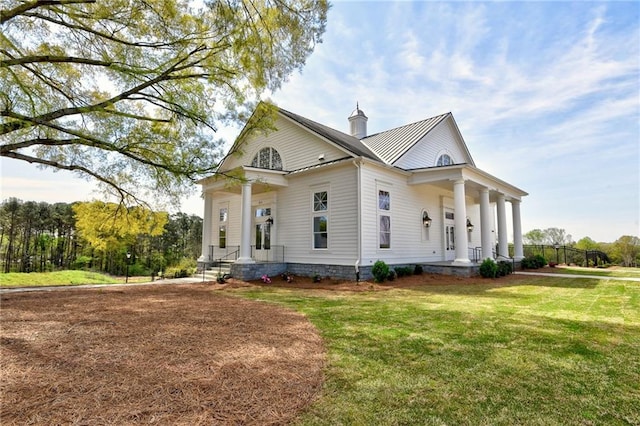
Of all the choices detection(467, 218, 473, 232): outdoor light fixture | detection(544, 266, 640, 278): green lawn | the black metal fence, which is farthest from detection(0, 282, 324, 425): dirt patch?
the black metal fence

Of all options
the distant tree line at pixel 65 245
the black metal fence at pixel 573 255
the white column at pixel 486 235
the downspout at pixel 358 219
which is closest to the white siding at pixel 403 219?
the downspout at pixel 358 219

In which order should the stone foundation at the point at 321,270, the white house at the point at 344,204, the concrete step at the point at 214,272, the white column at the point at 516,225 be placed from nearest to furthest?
the stone foundation at the point at 321,270, the white house at the point at 344,204, the concrete step at the point at 214,272, the white column at the point at 516,225

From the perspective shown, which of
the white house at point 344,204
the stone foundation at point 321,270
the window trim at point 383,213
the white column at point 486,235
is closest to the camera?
the stone foundation at point 321,270

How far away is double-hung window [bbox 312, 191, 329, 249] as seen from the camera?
40.3 feet

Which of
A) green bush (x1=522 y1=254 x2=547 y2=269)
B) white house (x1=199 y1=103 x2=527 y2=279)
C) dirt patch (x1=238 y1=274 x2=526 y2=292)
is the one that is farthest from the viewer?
green bush (x1=522 y1=254 x2=547 y2=269)

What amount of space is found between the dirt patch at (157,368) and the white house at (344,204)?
19.4 ft

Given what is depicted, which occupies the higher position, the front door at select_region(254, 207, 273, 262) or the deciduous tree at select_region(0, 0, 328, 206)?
the deciduous tree at select_region(0, 0, 328, 206)

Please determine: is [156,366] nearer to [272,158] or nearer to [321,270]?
[321,270]

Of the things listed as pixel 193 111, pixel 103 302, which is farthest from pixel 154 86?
pixel 103 302

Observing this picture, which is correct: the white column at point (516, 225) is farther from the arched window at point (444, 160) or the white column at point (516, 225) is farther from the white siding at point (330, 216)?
the white siding at point (330, 216)

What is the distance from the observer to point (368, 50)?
9.24 metres

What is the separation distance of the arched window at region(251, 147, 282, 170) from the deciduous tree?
4830 mm

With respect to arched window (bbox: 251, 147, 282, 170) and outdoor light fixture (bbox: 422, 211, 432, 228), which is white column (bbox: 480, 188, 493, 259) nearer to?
outdoor light fixture (bbox: 422, 211, 432, 228)

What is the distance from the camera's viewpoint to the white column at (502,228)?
15594 millimetres
